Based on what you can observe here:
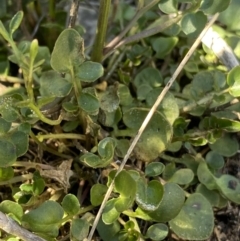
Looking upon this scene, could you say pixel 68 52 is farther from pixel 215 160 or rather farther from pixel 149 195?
pixel 215 160

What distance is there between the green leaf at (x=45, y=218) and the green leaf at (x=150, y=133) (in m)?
0.22

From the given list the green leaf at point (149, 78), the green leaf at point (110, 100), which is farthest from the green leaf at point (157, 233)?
the green leaf at point (149, 78)

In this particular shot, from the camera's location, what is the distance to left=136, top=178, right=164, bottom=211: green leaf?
0.84m

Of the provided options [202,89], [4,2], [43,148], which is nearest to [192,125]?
[202,89]

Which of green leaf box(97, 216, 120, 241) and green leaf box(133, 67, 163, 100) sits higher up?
green leaf box(133, 67, 163, 100)

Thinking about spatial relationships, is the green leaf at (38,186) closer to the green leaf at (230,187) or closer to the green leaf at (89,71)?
the green leaf at (89,71)

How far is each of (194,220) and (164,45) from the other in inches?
14.9

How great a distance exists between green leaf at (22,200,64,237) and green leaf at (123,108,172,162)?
22 centimetres

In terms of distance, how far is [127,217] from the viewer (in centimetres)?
98

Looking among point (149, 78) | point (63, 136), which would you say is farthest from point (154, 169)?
point (149, 78)

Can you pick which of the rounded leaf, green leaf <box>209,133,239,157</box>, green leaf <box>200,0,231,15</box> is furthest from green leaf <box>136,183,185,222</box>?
green leaf <box>200,0,231,15</box>

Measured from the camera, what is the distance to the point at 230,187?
1.02 metres

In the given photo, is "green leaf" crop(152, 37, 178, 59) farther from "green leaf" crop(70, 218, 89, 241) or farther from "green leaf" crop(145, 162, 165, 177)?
"green leaf" crop(70, 218, 89, 241)

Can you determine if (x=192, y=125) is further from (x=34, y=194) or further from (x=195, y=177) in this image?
(x=34, y=194)
